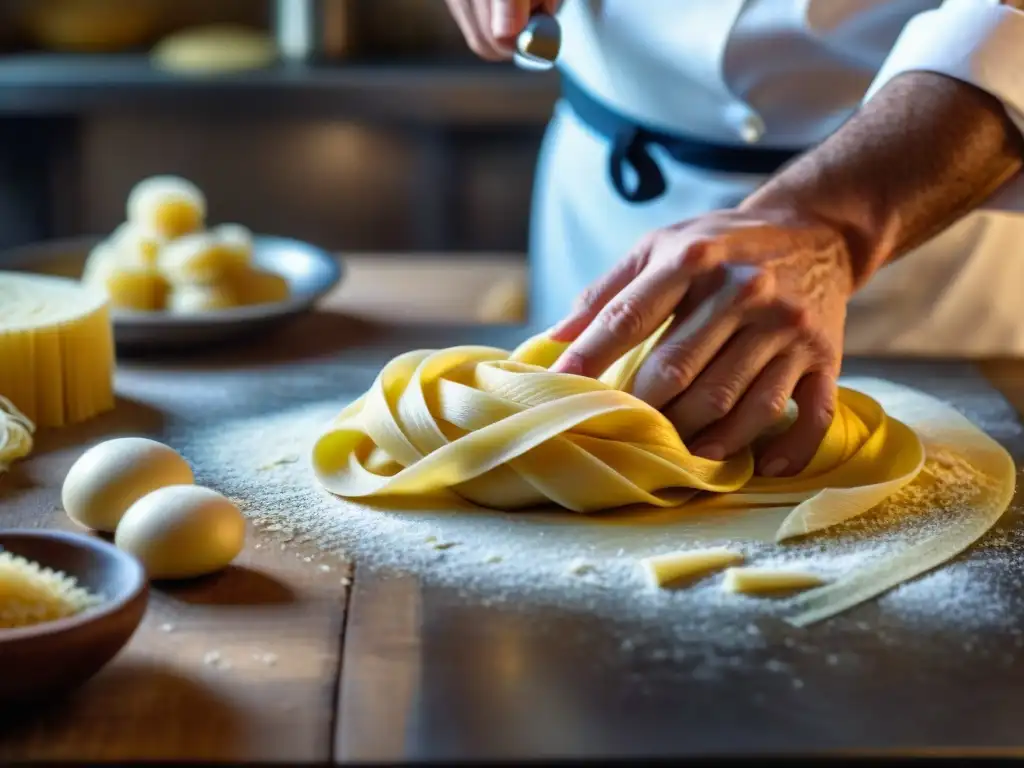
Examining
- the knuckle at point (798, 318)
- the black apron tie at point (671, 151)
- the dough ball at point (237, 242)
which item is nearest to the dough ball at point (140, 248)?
the dough ball at point (237, 242)

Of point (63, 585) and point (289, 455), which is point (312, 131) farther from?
point (63, 585)

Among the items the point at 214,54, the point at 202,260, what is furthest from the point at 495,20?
the point at 214,54

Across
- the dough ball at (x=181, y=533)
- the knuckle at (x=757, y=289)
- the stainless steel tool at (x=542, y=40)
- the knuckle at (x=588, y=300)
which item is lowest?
the dough ball at (x=181, y=533)

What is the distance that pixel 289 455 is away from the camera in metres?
1.76

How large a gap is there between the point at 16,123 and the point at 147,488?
325 cm

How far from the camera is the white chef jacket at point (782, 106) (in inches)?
83.7

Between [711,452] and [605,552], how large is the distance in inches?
10.3

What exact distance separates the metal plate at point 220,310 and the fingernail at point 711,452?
886mm

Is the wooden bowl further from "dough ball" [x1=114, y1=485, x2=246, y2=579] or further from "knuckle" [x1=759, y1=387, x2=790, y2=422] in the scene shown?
"knuckle" [x1=759, y1=387, x2=790, y2=422]

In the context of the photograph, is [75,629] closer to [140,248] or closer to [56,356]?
[56,356]

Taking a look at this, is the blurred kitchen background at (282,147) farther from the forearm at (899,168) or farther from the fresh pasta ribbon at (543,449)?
the fresh pasta ribbon at (543,449)

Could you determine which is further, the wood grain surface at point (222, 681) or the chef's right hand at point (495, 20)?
the chef's right hand at point (495, 20)

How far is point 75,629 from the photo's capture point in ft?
3.45

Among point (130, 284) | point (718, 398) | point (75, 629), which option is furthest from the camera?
point (130, 284)
